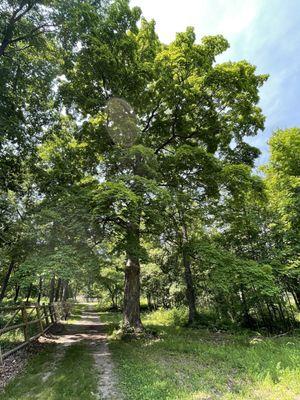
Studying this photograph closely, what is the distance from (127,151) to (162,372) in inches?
267

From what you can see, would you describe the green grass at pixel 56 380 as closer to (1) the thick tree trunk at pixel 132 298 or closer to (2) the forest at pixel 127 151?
(2) the forest at pixel 127 151

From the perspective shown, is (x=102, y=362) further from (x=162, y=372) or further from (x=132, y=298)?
(x=132, y=298)

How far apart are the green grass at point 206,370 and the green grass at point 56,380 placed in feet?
2.54

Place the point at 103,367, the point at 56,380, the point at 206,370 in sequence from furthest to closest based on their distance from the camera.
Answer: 1. the point at 103,367
2. the point at 206,370
3. the point at 56,380

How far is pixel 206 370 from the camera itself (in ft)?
21.1

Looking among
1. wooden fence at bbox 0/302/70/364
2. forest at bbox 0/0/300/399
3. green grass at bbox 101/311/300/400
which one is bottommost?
green grass at bbox 101/311/300/400

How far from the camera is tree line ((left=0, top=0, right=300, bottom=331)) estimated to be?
8.71 metres

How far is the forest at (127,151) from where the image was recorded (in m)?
8.72

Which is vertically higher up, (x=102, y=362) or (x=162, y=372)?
(x=102, y=362)

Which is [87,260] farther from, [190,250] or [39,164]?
[39,164]

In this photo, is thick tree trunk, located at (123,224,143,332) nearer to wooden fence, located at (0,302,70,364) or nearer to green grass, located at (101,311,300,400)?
green grass, located at (101,311,300,400)

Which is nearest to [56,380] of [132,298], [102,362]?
[102,362]

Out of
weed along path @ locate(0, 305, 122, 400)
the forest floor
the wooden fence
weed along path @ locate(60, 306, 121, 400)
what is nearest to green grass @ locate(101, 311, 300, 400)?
the forest floor

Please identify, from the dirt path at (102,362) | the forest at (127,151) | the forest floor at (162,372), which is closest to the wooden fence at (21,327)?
the dirt path at (102,362)
